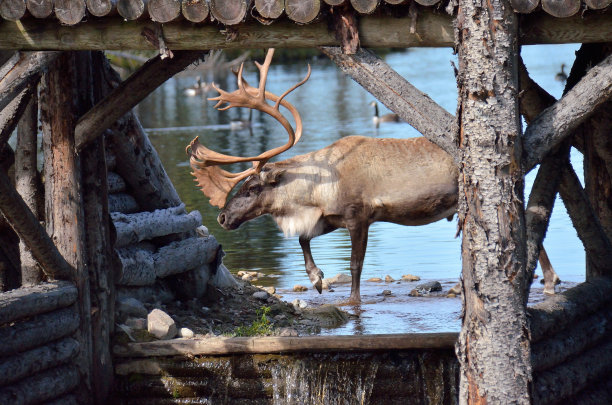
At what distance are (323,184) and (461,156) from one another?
5.25 meters

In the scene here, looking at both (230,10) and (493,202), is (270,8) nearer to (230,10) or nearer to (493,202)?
(230,10)

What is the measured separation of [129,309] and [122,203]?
1.13m

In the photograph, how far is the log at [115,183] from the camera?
8.96 m

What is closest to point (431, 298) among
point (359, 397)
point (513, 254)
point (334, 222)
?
point (334, 222)

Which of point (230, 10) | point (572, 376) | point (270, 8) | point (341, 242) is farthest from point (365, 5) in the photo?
point (341, 242)

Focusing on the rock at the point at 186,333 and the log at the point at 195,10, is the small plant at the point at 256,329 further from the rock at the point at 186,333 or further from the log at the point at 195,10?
the log at the point at 195,10

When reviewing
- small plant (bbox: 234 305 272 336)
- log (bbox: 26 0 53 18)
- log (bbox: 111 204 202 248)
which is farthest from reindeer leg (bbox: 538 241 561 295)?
log (bbox: 26 0 53 18)

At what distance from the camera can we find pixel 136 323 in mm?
8133

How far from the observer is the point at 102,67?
807cm

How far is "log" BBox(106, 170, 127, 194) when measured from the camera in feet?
29.4

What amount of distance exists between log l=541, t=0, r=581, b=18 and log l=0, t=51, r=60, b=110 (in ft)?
9.60

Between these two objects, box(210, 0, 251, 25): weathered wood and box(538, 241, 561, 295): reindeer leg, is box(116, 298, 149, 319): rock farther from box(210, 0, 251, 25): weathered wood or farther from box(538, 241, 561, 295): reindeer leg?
box(538, 241, 561, 295): reindeer leg

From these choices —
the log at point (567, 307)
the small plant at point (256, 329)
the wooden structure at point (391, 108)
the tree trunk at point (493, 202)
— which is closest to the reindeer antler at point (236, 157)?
the wooden structure at point (391, 108)

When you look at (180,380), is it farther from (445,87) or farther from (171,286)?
(445,87)
